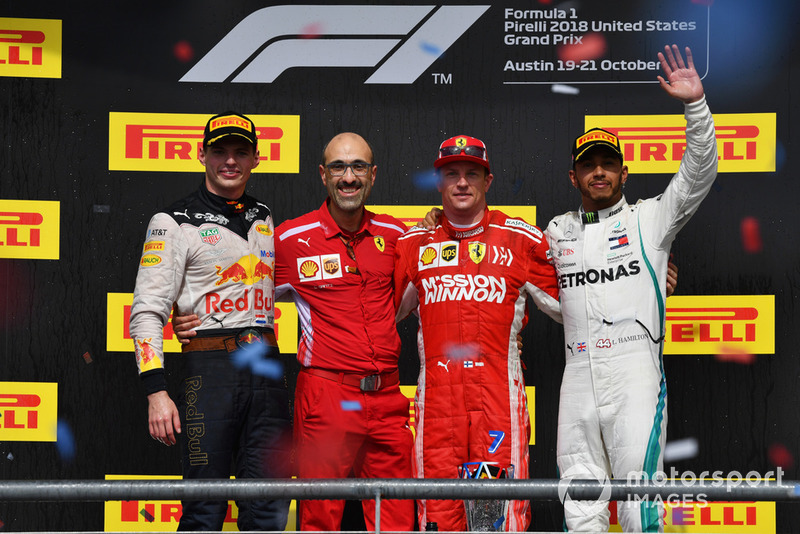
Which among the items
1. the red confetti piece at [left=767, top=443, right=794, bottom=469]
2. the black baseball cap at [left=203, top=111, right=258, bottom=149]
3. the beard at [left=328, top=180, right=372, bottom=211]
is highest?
the black baseball cap at [left=203, top=111, right=258, bottom=149]

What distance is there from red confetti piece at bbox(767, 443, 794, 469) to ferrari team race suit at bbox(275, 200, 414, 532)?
154 centimetres

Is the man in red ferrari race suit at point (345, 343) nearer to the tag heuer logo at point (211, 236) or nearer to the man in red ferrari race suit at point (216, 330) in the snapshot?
the man in red ferrari race suit at point (216, 330)

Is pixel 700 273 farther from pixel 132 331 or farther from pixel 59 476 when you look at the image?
pixel 59 476

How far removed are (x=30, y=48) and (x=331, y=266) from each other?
5.65ft

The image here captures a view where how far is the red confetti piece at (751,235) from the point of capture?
3.15 m

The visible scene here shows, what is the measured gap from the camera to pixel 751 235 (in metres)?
3.15

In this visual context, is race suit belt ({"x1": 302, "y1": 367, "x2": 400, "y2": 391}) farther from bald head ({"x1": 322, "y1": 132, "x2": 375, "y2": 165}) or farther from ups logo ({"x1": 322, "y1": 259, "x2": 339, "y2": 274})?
bald head ({"x1": 322, "y1": 132, "x2": 375, "y2": 165})

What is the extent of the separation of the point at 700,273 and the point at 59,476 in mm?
2737

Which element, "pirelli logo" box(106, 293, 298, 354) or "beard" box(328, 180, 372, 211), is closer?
"beard" box(328, 180, 372, 211)

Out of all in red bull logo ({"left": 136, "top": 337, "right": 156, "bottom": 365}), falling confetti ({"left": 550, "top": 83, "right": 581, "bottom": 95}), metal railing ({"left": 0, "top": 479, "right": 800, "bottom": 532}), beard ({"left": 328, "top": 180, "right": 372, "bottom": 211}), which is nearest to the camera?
metal railing ({"left": 0, "top": 479, "right": 800, "bottom": 532})

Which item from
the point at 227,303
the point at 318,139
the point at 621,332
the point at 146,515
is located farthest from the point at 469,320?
the point at 146,515

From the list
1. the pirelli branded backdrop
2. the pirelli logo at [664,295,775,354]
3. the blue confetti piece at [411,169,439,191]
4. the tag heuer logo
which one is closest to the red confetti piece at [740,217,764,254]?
the pirelli branded backdrop

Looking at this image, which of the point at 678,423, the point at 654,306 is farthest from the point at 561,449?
the point at 678,423

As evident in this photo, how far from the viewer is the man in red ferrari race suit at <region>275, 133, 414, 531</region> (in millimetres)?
2441
